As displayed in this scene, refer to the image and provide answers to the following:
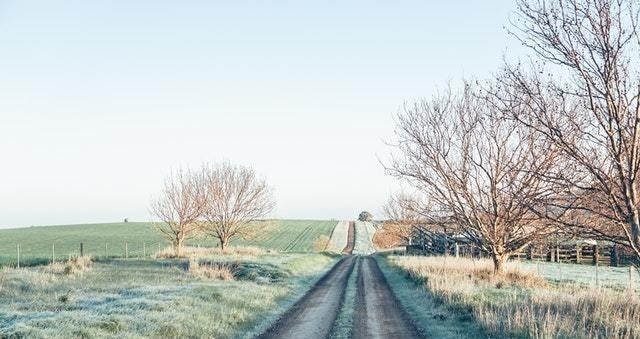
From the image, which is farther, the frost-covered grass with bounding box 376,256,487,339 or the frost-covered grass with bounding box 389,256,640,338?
the frost-covered grass with bounding box 376,256,487,339

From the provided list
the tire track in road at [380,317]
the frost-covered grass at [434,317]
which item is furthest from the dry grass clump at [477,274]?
the tire track in road at [380,317]

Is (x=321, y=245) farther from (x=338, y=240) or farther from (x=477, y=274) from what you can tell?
(x=477, y=274)

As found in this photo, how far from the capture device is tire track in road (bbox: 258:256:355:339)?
1512 cm

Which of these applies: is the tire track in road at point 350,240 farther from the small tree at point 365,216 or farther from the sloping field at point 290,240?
the small tree at point 365,216

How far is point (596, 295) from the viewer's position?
15117 mm

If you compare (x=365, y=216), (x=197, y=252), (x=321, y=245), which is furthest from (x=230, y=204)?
(x=365, y=216)

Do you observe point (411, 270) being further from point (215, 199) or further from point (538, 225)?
point (215, 199)

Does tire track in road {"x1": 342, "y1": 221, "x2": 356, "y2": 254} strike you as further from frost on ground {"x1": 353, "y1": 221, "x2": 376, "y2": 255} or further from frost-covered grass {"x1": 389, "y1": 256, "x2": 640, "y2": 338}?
frost-covered grass {"x1": 389, "y1": 256, "x2": 640, "y2": 338}

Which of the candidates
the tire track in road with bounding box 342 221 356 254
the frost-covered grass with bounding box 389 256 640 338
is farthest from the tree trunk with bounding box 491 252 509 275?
the tire track in road with bounding box 342 221 356 254

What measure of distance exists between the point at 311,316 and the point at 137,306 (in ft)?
18.5

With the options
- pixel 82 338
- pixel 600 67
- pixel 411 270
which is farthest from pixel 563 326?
pixel 411 270

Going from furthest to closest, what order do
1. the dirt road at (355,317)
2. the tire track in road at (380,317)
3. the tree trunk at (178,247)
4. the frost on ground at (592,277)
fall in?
the tree trunk at (178,247), the frost on ground at (592,277), the dirt road at (355,317), the tire track in road at (380,317)

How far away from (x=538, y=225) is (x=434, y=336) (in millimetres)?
12851

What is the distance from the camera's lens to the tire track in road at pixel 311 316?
595 inches
